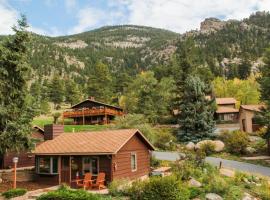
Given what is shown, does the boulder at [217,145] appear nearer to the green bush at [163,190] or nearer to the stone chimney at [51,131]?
the stone chimney at [51,131]

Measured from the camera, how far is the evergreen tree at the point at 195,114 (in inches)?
1881

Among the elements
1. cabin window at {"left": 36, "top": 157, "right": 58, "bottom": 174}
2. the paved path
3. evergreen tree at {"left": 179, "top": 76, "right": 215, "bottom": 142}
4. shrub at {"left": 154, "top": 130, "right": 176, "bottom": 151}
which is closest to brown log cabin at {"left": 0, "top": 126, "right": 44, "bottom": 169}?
cabin window at {"left": 36, "top": 157, "right": 58, "bottom": 174}

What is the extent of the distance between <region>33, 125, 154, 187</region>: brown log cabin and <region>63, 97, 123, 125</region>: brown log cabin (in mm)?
34105

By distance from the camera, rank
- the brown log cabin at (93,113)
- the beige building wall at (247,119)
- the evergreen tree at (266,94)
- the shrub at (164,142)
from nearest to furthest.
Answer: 1. the evergreen tree at (266,94)
2. the shrub at (164,142)
3. the beige building wall at (247,119)
4. the brown log cabin at (93,113)

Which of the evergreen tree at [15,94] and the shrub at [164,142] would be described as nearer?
the evergreen tree at [15,94]

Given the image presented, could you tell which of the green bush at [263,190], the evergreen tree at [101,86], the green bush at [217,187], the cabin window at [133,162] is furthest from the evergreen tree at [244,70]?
the green bush at [217,187]

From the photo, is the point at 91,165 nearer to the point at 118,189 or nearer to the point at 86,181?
the point at 86,181

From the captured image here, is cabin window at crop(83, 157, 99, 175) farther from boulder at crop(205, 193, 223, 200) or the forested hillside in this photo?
boulder at crop(205, 193, 223, 200)

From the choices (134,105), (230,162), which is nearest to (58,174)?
(230,162)

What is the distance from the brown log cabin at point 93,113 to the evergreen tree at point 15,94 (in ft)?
124

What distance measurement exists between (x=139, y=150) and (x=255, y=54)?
127 metres

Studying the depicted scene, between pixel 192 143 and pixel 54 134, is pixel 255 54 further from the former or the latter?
pixel 54 134

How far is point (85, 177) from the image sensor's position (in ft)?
84.1

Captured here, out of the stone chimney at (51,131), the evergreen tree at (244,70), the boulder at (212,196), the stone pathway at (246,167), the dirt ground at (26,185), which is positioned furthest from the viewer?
the evergreen tree at (244,70)
